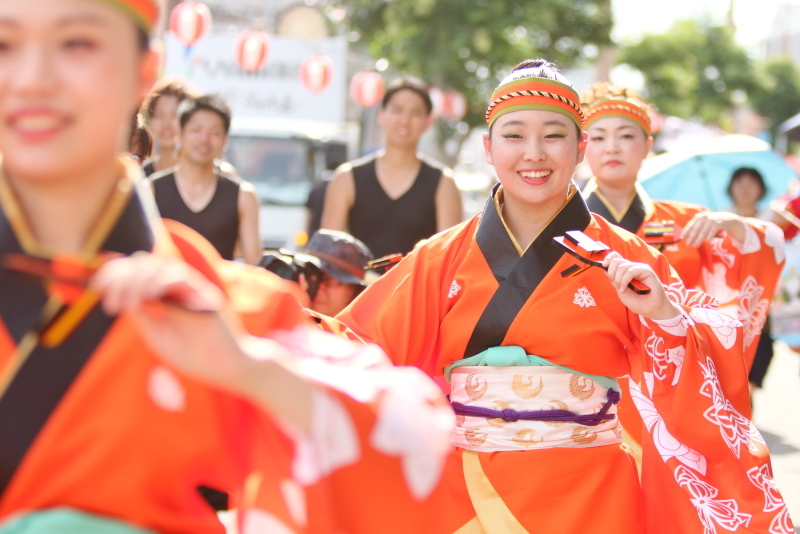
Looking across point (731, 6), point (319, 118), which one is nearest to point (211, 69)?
point (319, 118)

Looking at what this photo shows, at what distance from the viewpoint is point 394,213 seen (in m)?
5.06

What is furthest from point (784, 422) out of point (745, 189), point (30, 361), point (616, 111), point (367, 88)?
point (367, 88)

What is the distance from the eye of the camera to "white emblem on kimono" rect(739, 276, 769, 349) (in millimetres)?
4105

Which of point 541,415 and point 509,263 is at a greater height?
point 509,263

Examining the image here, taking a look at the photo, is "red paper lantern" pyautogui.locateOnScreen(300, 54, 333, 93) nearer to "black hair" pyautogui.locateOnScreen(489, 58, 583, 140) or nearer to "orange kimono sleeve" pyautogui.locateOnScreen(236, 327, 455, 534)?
"black hair" pyautogui.locateOnScreen(489, 58, 583, 140)

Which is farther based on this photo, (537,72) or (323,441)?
(537,72)

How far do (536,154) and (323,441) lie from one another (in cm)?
152

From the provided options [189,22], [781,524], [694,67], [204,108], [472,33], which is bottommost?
[781,524]

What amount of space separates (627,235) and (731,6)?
41187mm

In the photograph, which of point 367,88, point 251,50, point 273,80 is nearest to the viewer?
point 251,50

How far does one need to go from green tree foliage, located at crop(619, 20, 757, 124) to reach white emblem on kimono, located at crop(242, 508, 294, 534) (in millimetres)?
32740

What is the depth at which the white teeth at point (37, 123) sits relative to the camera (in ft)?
4.64

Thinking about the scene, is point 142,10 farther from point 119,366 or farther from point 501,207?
point 501,207

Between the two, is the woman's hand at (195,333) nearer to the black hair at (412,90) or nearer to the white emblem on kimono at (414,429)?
A: the white emblem on kimono at (414,429)
